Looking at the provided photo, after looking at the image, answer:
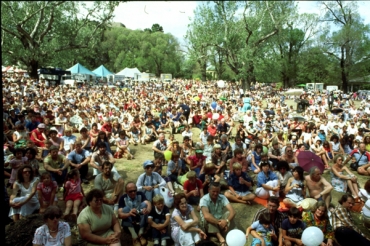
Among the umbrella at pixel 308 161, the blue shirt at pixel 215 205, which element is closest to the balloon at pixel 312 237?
the blue shirt at pixel 215 205

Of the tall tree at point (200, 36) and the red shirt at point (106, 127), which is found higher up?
the tall tree at point (200, 36)

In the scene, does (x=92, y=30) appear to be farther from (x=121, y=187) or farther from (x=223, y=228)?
(x=223, y=228)

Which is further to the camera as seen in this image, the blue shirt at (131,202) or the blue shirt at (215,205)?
the blue shirt at (215,205)

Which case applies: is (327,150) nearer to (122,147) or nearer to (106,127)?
(122,147)

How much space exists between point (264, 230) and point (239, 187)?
1.65 m

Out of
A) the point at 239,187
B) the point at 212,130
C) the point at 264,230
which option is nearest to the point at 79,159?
the point at 239,187

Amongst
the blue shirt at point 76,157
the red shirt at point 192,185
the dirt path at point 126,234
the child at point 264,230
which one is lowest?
the dirt path at point 126,234

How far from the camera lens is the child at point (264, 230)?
4.14m

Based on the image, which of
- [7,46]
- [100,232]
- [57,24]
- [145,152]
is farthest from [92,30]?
[100,232]

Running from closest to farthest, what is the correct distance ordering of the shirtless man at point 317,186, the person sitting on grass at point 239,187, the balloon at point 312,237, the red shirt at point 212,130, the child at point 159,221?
the balloon at point 312,237 < the child at point 159,221 < the shirtless man at point 317,186 < the person sitting on grass at point 239,187 < the red shirt at point 212,130

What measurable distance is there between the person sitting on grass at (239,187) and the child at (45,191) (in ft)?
10.1

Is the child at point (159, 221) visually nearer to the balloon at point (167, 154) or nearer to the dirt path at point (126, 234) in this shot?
the dirt path at point (126, 234)

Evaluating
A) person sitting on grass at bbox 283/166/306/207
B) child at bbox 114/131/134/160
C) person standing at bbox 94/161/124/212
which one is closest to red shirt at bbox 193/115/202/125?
child at bbox 114/131/134/160

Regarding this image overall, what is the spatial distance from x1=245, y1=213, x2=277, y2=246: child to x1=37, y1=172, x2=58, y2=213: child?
2980 mm
